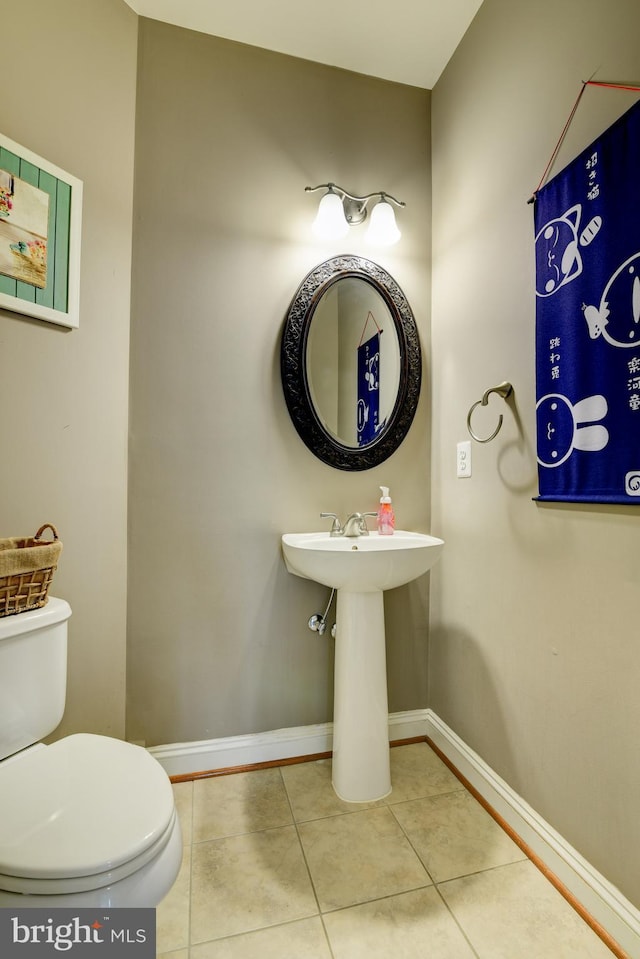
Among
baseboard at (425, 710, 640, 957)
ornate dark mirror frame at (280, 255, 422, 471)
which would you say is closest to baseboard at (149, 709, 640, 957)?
baseboard at (425, 710, 640, 957)

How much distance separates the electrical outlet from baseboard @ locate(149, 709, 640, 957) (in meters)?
0.98

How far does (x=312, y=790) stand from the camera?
1578mm

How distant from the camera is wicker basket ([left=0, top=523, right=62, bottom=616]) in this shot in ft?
3.42

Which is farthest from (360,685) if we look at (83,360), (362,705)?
(83,360)

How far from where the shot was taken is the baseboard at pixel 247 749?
162 centimetres

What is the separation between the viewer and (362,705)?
1.50 meters

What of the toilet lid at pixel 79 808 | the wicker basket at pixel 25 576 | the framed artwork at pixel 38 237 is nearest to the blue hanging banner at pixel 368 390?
the framed artwork at pixel 38 237

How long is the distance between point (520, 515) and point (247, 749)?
1.30m

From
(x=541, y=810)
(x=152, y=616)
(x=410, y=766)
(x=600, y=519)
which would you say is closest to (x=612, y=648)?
(x=600, y=519)

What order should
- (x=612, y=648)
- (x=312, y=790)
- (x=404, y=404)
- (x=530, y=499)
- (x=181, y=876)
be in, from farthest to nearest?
(x=404, y=404), (x=312, y=790), (x=530, y=499), (x=181, y=876), (x=612, y=648)

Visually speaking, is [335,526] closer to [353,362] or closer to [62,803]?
[353,362]

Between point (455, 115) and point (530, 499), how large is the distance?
1505 millimetres

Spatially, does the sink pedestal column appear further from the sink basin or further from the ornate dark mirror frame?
the ornate dark mirror frame

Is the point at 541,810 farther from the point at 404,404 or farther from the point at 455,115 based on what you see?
the point at 455,115
